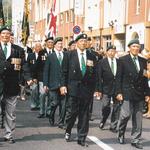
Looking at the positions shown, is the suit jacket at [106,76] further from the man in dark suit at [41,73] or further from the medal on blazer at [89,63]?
the medal on blazer at [89,63]

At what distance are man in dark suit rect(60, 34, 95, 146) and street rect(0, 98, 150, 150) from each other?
16.4 inches

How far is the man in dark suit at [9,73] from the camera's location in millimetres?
9820

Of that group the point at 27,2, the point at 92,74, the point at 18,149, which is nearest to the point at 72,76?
the point at 92,74

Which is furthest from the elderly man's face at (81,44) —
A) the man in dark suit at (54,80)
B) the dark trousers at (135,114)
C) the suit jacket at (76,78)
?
the man in dark suit at (54,80)

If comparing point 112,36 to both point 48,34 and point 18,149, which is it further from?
point 18,149

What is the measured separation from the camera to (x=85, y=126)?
33.1ft

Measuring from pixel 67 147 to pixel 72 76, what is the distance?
1.30 metres

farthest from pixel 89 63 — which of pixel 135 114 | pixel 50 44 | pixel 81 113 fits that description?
pixel 50 44

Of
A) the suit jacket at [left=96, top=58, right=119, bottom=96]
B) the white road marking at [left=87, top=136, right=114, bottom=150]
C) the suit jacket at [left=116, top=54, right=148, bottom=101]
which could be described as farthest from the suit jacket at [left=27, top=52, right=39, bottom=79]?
the suit jacket at [left=116, top=54, right=148, bottom=101]

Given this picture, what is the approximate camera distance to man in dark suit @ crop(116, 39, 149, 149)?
10.0 m

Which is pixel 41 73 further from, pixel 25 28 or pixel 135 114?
pixel 25 28

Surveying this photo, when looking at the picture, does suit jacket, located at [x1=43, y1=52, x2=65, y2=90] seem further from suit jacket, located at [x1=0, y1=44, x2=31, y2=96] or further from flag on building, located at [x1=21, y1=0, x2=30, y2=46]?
flag on building, located at [x1=21, y1=0, x2=30, y2=46]

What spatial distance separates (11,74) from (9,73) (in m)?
0.04

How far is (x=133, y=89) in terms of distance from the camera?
10.0 metres
